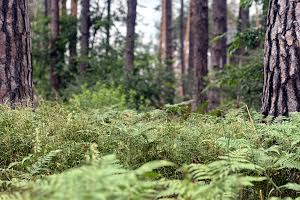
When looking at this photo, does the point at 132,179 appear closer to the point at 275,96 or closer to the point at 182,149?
the point at 182,149

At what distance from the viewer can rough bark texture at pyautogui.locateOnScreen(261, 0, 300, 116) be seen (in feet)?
16.3

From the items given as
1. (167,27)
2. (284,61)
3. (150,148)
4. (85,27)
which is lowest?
(150,148)

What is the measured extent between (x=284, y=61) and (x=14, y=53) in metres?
2.99

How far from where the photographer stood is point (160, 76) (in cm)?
1877

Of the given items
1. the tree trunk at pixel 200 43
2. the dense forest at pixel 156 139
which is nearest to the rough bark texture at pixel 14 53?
the dense forest at pixel 156 139

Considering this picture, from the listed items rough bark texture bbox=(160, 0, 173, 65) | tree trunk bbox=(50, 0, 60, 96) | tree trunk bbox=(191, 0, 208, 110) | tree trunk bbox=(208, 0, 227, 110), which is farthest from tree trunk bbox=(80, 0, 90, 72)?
tree trunk bbox=(191, 0, 208, 110)

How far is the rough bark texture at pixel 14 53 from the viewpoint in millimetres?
5594

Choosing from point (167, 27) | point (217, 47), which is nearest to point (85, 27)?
point (217, 47)

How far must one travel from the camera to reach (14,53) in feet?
18.7

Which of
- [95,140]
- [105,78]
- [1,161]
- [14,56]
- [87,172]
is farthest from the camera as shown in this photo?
[105,78]

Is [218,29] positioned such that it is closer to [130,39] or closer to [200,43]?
[200,43]

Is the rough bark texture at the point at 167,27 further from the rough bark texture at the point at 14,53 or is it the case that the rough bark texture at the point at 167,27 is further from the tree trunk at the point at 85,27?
the rough bark texture at the point at 14,53

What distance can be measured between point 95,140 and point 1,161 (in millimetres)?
713

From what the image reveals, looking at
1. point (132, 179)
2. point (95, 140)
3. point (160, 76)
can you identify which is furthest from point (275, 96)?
point (160, 76)
